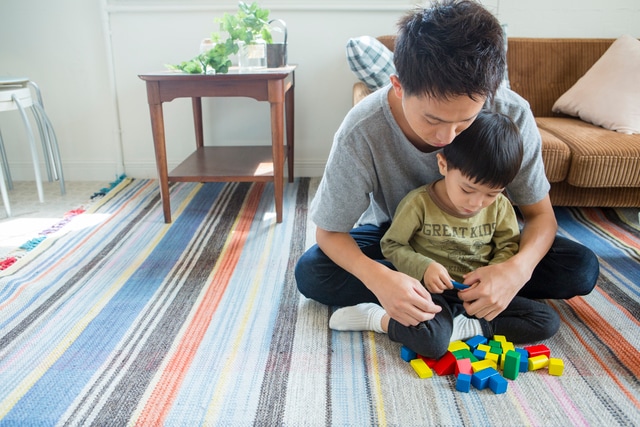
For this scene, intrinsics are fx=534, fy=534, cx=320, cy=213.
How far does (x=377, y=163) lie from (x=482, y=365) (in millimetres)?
454

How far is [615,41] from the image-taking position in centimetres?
215

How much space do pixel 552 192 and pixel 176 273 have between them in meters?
1.29

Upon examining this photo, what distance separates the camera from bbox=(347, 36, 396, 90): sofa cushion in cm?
181

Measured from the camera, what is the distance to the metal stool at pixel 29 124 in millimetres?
1994

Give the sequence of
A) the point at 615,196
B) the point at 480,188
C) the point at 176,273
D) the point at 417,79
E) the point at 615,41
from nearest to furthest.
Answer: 1. the point at 417,79
2. the point at 480,188
3. the point at 176,273
4. the point at 615,196
5. the point at 615,41

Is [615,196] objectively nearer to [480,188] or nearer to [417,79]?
[480,188]

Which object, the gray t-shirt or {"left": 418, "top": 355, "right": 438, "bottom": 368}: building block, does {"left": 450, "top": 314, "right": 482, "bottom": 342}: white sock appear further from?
the gray t-shirt

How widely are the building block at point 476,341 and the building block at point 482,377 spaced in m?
0.10

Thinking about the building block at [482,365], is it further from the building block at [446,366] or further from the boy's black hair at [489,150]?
the boy's black hair at [489,150]

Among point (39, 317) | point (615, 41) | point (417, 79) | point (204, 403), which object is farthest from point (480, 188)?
point (615, 41)

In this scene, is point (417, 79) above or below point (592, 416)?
above

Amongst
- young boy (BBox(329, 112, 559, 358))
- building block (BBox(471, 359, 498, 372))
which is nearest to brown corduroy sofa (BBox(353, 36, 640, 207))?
young boy (BBox(329, 112, 559, 358))

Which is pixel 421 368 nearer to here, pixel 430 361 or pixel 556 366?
pixel 430 361

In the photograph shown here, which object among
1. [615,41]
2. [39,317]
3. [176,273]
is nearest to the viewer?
[39,317]
